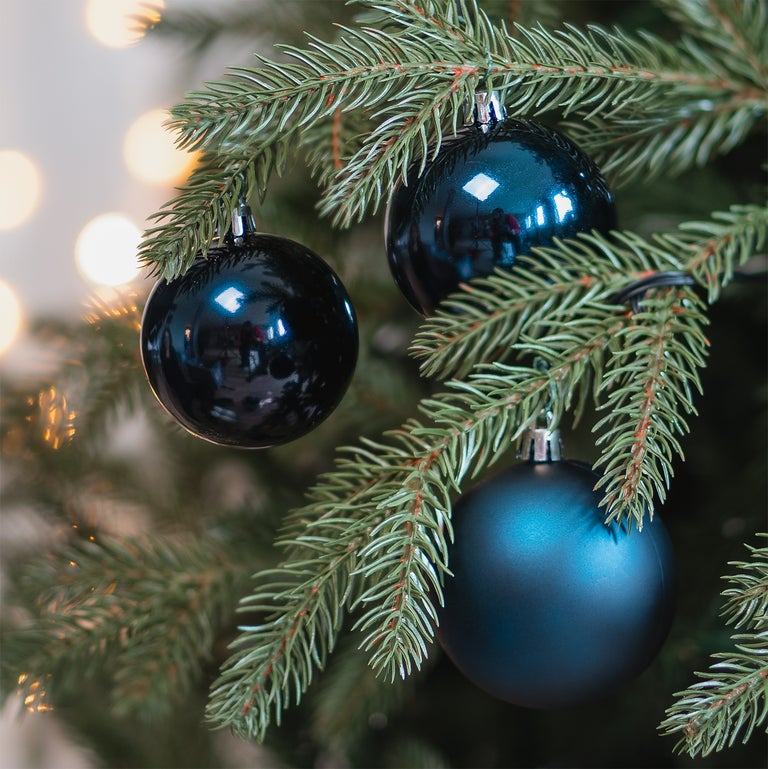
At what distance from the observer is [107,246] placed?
971 millimetres

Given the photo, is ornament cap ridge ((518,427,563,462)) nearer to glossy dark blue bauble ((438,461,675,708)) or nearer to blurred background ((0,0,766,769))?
glossy dark blue bauble ((438,461,675,708))

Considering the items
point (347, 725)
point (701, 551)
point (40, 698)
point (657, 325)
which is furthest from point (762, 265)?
point (40, 698)

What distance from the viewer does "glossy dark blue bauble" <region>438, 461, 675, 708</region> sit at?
32cm

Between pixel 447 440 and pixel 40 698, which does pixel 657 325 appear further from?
pixel 40 698

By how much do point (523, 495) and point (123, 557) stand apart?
298 mm

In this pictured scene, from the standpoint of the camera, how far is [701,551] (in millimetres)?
515

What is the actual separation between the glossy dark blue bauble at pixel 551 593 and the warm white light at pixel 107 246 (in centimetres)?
74

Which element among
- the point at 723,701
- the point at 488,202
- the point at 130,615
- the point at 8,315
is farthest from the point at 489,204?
the point at 8,315

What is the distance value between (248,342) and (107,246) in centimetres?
72

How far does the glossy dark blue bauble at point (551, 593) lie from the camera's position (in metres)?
0.32

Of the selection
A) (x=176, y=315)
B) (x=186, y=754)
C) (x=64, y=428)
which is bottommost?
(x=186, y=754)

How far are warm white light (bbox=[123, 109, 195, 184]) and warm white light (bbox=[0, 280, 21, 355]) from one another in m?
0.23

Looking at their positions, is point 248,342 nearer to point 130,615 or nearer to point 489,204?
point 489,204

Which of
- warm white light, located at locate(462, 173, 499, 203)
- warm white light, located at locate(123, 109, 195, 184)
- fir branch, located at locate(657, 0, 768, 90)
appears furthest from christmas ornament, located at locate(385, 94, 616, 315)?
warm white light, located at locate(123, 109, 195, 184)
